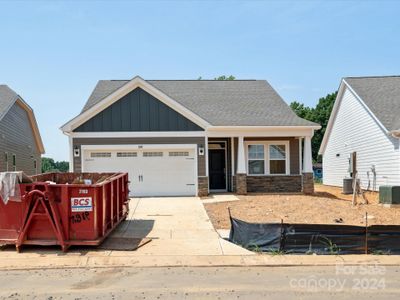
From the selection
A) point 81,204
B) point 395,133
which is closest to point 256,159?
point 395,133

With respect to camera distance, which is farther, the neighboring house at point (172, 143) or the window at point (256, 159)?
the window at point (256, 159)

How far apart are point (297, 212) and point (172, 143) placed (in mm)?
6917

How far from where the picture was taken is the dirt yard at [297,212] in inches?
508

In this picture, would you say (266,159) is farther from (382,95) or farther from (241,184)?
(382,95)

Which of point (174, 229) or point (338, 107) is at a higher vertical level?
point (338, 107)

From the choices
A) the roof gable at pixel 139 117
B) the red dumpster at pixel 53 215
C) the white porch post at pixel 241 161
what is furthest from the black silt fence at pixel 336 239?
the roof gable at pixel 139 117

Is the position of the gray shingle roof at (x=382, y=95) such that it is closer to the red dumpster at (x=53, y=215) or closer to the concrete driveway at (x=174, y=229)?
the concrete driveway at (x=174, y=229)

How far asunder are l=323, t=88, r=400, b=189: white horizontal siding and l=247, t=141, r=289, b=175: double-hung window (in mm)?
4822

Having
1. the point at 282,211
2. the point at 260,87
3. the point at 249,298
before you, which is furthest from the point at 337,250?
the point at 260,87

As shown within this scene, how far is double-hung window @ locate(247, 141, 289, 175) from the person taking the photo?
20656mm

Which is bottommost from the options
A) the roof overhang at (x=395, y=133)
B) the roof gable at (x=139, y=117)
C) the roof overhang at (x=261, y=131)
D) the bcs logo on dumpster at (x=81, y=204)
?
the bcs logo on dumpster at (x=81, y=204)

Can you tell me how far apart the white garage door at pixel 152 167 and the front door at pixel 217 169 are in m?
2.15

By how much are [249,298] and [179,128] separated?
522 inches

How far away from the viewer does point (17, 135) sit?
27.5 m
